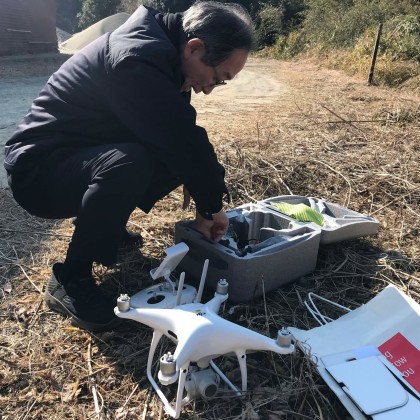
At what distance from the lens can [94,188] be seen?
5.67 feet

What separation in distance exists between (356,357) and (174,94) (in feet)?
3.90

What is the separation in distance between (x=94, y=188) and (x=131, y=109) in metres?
0.33

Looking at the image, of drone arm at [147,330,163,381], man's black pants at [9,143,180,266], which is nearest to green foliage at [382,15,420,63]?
man's black pants at [9,143,180,266]

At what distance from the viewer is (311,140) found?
4379 mm

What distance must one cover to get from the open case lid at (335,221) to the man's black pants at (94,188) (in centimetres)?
78

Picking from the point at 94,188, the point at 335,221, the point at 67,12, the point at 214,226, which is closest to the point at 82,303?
Result: the point at 94,188

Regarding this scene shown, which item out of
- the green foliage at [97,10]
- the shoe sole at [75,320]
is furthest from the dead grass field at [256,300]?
the green foliage at [97,10]

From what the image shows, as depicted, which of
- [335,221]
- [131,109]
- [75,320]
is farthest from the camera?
[335,221]

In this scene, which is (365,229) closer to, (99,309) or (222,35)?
(222,35)

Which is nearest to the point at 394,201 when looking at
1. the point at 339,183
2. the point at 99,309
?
the point at 339,183

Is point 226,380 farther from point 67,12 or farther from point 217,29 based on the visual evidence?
point 67,12

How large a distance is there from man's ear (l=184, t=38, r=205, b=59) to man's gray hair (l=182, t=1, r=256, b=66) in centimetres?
2

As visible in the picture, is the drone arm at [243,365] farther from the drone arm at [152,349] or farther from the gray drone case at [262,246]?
the gray drone case at [262,246]

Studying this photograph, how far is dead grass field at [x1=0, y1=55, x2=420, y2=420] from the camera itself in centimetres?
152
